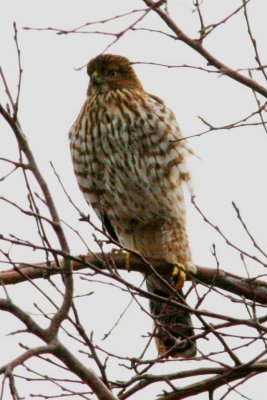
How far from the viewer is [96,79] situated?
725 centimetres

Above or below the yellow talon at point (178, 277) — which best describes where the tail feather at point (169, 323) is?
below

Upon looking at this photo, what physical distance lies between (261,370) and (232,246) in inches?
25.7

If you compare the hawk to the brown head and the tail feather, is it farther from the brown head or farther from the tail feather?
the brown head

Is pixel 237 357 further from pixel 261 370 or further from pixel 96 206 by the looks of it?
pixel 96 206

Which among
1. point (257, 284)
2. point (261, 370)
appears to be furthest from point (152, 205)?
point (261, 370)

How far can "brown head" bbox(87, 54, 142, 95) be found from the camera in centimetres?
723

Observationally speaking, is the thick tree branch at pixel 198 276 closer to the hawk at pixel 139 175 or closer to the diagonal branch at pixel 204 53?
the hawk at pixel 139 175

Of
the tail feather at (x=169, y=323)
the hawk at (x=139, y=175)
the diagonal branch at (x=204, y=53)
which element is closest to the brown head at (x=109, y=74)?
the hawk at (x=139, y=175)

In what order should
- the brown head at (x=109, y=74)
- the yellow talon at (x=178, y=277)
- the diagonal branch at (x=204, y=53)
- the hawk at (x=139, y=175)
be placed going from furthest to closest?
the brown head at (x=109, y=74)
the hawk at (x=139, y=175)
the yellow talon at (x=178, y=277)
the diagonal branch at (x=204, y=53)

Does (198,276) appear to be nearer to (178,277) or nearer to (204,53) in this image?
(178,277)

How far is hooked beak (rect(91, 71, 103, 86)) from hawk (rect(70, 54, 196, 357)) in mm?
333

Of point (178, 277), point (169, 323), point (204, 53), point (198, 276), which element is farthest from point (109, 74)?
point (204, 53)

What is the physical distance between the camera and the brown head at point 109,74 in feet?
23.7

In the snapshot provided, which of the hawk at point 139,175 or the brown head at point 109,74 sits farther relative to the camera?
the brown head at point 109,74
